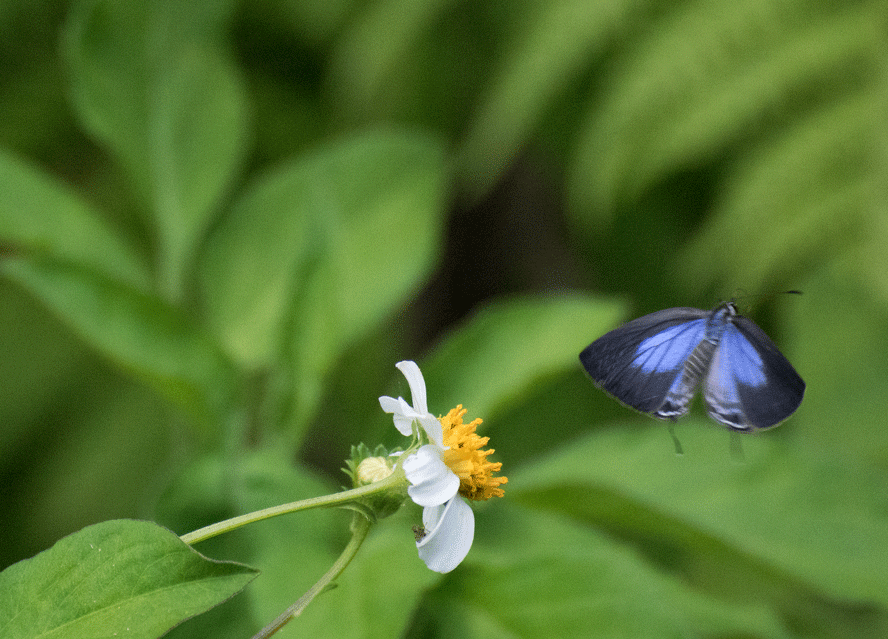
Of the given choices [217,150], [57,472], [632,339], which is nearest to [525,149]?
[217,150]

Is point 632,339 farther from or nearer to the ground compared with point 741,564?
farther from the ground

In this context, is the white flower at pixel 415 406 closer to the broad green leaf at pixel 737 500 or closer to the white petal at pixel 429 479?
the white petal at pixel 429 479

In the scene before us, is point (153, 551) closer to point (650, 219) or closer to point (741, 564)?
point (741, 564)

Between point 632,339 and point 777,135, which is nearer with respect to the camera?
point 632,339

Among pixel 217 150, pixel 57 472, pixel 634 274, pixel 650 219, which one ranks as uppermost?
pixel 217 150

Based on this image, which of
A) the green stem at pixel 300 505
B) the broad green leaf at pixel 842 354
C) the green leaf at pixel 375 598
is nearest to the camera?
the green stem at pixel 300 505

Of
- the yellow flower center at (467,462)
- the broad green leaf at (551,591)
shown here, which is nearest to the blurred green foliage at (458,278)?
the broad green leaf at (551,591)

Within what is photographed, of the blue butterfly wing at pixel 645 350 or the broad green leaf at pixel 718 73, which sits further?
the broad green leaf at pixel 718 73
